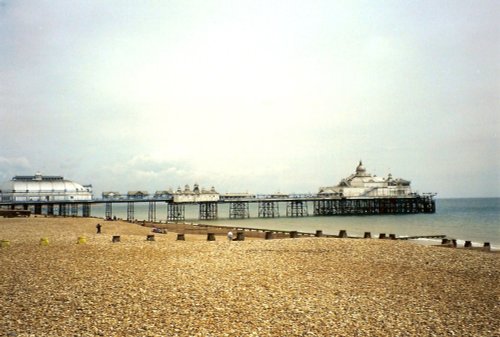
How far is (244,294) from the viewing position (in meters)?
8.78

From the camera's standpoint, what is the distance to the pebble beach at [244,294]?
6.84 metres

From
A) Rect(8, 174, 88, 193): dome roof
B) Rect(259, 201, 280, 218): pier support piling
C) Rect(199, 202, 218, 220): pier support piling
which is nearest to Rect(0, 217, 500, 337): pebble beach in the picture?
Rect(199, 202, 218, 220): pier support piling

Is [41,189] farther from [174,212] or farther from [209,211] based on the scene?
[209,211]

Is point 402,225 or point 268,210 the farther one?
point 268,210

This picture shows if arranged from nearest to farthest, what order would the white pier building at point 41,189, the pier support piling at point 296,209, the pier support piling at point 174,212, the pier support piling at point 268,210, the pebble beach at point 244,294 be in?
the pebble beach at point 244,294
the pier support piling at point 174,212
the pier support piling at point 268,210
the pier support piling at point 296,209
the white pier building at point 41,189

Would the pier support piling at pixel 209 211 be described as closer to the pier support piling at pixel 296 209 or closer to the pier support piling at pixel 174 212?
the pier support piling at pixel 174 212

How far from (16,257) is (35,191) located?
316 ft

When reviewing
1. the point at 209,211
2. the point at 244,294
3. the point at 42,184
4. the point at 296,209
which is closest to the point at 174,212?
the point at 209,211

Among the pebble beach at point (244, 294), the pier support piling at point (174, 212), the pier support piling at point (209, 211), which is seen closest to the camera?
the pebble beach at point (244, 294)

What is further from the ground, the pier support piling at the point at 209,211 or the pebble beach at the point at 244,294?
the pebble beach at the point at 244,294

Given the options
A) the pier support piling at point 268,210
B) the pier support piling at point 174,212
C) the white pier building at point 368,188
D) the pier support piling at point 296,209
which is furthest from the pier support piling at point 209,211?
the white pier building at point 368,188

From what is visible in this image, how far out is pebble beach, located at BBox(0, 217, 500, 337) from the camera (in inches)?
269

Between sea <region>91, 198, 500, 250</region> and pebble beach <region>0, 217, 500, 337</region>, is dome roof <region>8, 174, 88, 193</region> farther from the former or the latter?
pebble beach <region>0, 217, 500, 337</region>

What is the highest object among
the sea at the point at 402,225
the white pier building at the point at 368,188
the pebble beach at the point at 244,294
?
the white pier building at the point at 368,188
